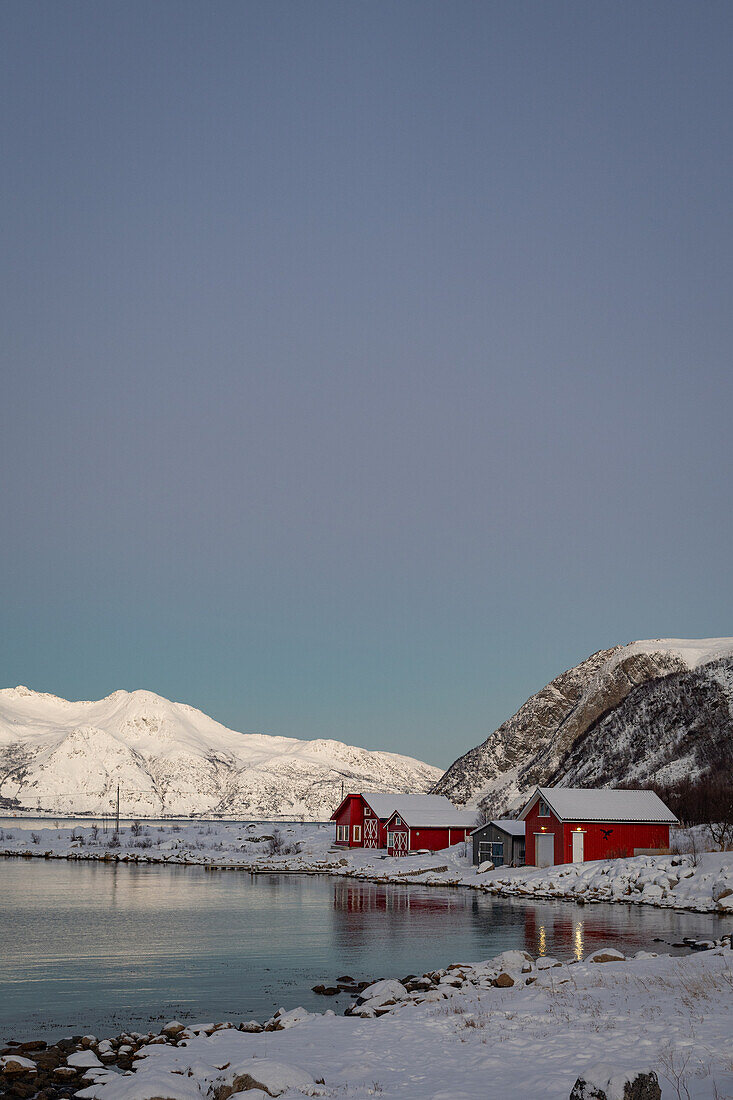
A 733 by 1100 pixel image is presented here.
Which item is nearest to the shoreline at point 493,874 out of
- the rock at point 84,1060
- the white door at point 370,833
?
the white door at point 370,833

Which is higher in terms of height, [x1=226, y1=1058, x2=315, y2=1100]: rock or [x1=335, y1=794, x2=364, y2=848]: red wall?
[x1=226, y1=1058, x2=315, y2=1100]: rock

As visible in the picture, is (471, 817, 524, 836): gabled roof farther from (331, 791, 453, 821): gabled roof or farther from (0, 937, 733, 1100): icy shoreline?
(0, 937, 733, 1100): icy shoreline

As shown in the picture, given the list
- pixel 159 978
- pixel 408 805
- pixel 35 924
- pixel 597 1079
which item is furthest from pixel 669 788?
pixel 597 1079

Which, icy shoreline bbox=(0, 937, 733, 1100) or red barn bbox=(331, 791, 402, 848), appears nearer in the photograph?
icy shoreline bbox=(0, 937, 733, 1100)

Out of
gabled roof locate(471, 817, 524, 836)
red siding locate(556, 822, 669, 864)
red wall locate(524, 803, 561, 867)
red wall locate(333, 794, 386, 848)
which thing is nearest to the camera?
red siding locate(556, 822, 669, 864)

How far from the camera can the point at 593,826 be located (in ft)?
210

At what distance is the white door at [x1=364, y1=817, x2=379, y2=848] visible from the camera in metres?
89.8

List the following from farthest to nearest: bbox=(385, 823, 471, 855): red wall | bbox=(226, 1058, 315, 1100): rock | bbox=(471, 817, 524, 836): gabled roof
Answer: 1. bbox=(385, 823, 471, 855): red wall
2. bbox=(471, 817, 524, 836): gabled roof
3. bbox=(226, 1058, 315, 1100): rock

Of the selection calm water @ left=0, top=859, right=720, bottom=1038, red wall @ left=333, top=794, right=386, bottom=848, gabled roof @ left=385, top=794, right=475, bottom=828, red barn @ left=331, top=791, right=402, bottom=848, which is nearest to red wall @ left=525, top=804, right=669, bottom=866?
calm water @ left=0, top=859, right=720, bottom=1038

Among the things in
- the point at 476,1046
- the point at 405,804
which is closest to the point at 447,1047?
the point at 476,1046

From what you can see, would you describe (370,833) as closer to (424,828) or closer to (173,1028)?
(424,828)

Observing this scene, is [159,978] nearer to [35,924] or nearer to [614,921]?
[35,924]

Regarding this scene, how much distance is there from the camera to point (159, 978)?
27812 mm

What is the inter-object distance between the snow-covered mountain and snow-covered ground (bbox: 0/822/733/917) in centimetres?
2971
